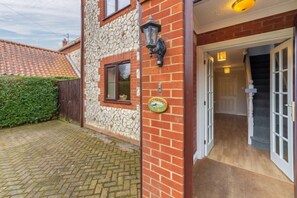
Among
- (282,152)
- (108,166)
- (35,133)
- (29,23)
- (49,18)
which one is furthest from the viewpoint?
(29,23)

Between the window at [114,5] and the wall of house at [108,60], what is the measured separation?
21 cm

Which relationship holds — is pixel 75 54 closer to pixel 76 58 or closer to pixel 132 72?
pixel 76 58

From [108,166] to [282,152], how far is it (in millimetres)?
3138

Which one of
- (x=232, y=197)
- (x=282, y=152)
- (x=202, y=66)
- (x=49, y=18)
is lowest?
(x=232, y=197)

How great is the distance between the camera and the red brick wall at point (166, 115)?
49.2 inches

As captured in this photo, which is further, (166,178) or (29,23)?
(29,23)

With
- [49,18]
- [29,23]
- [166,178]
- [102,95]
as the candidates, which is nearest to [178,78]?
[166,178]

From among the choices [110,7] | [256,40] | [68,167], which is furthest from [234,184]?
[110,7]

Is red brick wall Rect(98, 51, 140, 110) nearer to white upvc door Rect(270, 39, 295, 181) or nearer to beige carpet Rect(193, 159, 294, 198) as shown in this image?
beige carpet Rect(193, 159, 294, 198)

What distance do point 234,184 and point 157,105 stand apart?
198 cm

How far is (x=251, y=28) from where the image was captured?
2.51 meters

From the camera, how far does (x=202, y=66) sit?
123 inches

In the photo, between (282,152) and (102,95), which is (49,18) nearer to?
(102,95)

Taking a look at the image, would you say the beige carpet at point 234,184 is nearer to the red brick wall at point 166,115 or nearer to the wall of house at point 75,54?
the red brick wall at point 166,115
